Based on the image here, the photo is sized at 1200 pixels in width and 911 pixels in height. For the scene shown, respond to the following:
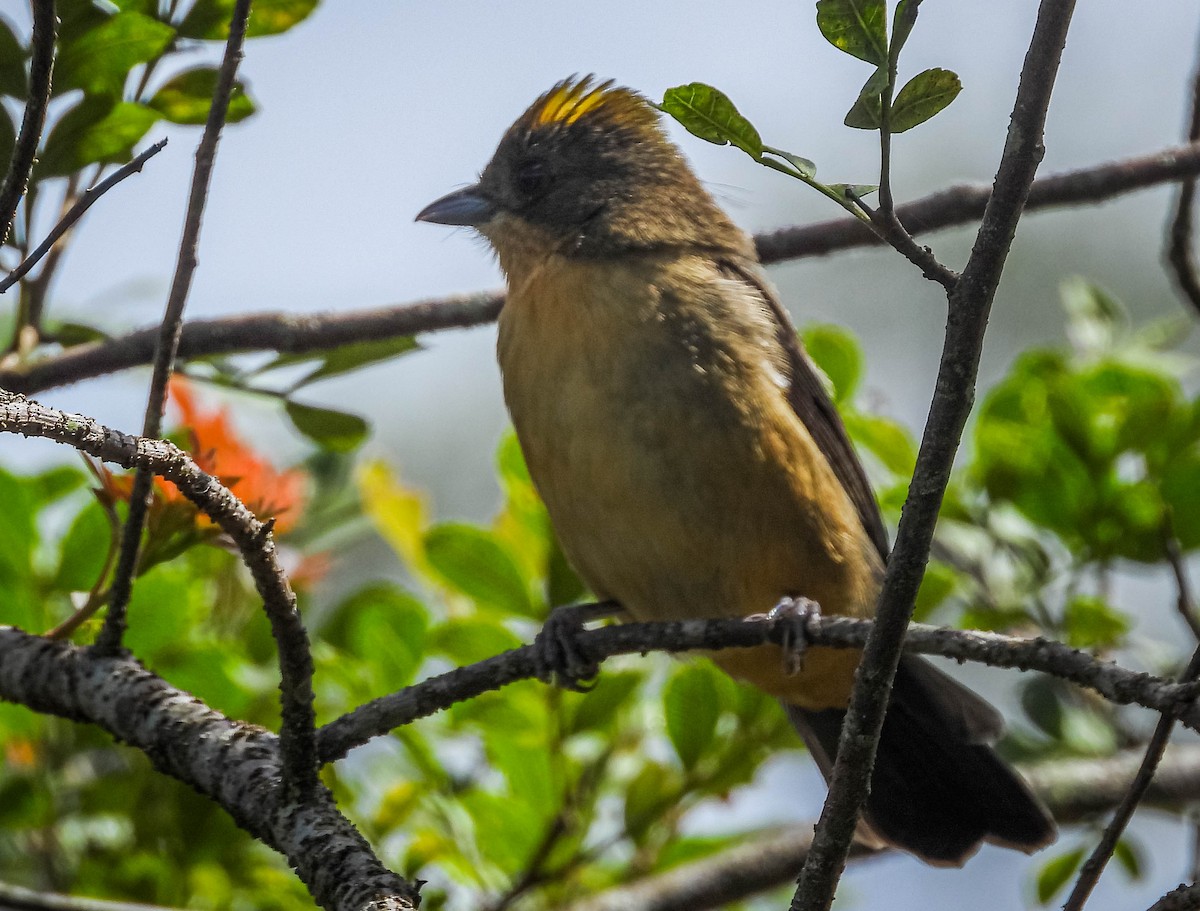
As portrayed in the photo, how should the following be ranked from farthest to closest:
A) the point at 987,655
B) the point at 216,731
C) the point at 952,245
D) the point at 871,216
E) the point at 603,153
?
the point at 952,245
the point at 603,153
the point at 216,731
the point at 987,655
the point at 871,216

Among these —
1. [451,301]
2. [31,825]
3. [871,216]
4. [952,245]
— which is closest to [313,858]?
[871,216]

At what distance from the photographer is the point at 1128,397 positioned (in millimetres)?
3918

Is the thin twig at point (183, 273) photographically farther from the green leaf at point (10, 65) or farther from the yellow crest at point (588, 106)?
the yellow crest at point (588, 106)

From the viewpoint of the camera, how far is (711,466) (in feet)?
11.5

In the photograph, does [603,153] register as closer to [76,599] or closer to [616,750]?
[616,750]

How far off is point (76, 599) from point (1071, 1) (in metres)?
2.27

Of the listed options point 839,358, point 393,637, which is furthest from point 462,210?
point 393,637

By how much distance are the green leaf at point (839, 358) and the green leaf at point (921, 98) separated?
2189 millimetres

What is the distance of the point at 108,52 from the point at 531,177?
1873 millimetres

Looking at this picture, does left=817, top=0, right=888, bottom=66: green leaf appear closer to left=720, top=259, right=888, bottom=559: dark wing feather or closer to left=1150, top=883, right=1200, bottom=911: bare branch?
left=1150, top=883, right=1200, bottom=911: bare branch

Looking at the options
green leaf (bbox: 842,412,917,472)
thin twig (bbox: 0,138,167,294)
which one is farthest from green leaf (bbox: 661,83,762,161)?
green leaf (bbox: 842,412,917,472)

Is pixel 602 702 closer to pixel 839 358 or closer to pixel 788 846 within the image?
pixel 788 846

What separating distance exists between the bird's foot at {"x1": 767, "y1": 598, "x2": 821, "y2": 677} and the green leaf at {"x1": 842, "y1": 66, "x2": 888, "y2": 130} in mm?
1092

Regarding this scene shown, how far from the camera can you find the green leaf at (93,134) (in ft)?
9.27
